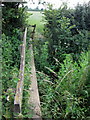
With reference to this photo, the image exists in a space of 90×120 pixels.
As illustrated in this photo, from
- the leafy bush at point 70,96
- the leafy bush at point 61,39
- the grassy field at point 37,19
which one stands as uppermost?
the grassy field at point 37,19

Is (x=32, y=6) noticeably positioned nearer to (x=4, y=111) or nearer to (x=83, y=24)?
(x=83, y=24)

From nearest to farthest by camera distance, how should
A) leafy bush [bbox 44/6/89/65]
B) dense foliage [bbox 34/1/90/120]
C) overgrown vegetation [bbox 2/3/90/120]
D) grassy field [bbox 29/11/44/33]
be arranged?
overgrown vegetation [bbox 2/3/90/120], dense foliage [bbox 34/1/90/120], leafy bush [bbox 44/6/89/65], grassy field [bbox 29/11/44/33]

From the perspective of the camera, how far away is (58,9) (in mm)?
6703

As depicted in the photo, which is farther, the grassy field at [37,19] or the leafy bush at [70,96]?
the grassy field at [37,19]

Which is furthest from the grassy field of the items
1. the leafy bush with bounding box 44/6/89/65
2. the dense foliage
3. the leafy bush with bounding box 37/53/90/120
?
Result: the leafy bush with bounding box 37/53/90/120

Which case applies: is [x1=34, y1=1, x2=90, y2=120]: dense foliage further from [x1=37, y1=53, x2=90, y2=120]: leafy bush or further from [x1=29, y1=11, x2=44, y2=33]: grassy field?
[x1=29, y1=11, x2=44, y2=33]: grassy field

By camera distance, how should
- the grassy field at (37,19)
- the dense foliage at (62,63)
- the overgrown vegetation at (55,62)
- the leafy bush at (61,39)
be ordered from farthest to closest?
the grassy field at (37,19) < the leafy bush at (61,39) < the dense foliage at (62,63) < the overgrown vegetation at (55,62)

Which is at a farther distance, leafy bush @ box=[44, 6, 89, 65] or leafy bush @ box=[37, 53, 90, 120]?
leafy bush @ box=[44, 6, 89, 65]

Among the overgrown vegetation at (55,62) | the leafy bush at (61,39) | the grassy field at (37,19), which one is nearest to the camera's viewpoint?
the overgrown vegetation at (55,62)

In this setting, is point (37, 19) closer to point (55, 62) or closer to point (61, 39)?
point (61, 39)

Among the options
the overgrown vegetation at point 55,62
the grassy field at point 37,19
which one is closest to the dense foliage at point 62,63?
the overgrown vegetation at point 55,62

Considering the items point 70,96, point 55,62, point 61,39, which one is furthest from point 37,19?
point 70,96

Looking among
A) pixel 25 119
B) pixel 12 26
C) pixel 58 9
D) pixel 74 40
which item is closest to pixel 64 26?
pixel 74 40

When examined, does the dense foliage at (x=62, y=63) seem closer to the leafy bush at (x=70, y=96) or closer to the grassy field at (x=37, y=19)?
the leafy bush at (x=70, y=96)
